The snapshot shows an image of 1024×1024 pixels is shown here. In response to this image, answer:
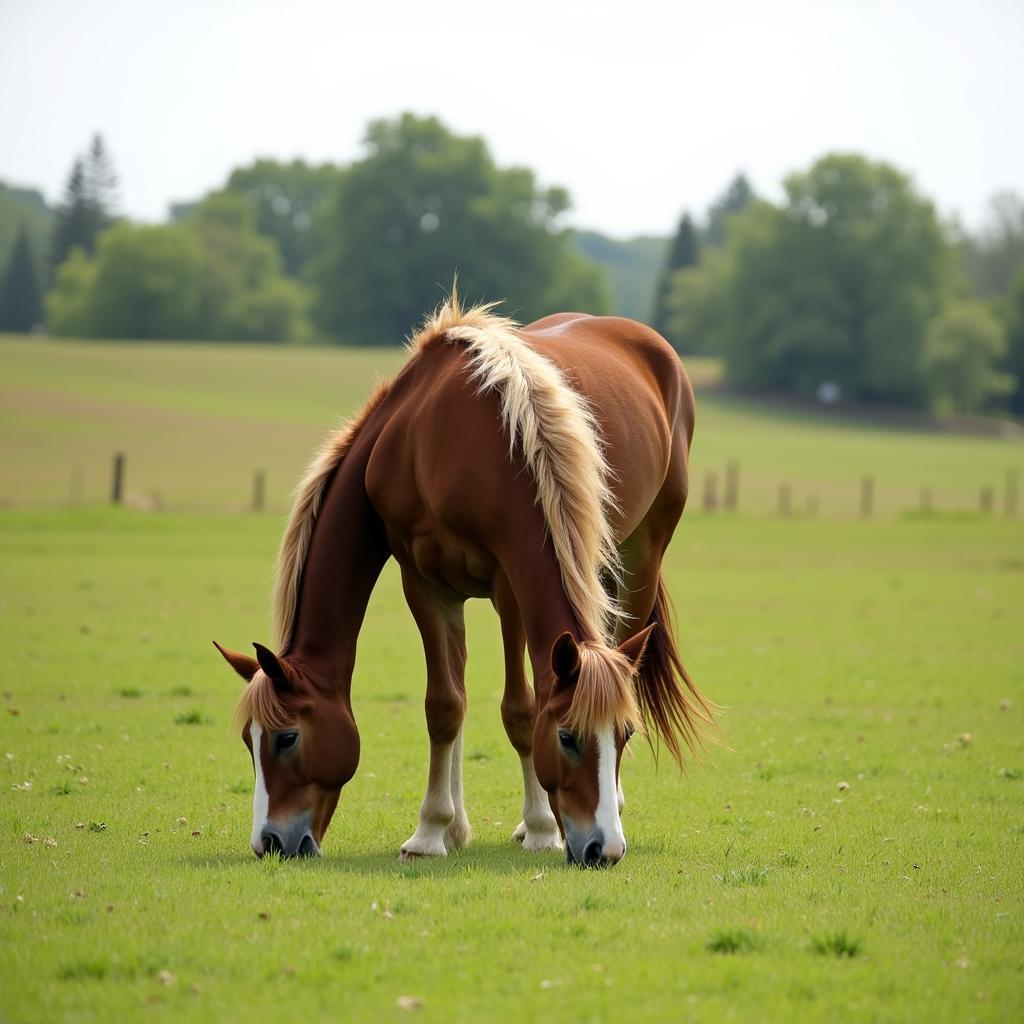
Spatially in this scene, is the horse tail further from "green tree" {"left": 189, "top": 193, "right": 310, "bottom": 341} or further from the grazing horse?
"green tree" {"left": 189, "top": 193, "right": 310, "bottom": 341}

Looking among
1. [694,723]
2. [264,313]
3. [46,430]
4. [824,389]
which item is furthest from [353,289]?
[694,723]

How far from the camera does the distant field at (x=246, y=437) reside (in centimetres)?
3950

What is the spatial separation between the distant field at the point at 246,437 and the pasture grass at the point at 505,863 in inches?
595

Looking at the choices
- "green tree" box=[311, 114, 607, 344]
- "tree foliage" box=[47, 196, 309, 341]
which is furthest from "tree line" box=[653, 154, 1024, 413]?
"tree foliage" box=[47, 196, 309, 341]

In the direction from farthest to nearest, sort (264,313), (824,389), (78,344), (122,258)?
(264,313), (122,258), (824,389), (78,344)

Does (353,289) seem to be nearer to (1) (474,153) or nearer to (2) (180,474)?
(1) (474,153)

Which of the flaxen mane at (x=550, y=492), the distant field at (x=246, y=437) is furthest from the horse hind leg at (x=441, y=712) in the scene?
the distant field at (x=246, y=437)

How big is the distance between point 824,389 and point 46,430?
52318 millimetres

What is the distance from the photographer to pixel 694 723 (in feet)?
25.8

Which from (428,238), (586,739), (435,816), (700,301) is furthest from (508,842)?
(428,238)

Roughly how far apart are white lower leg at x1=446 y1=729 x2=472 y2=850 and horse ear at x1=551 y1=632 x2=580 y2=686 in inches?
51.5

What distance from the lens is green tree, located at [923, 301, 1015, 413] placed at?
8312cm

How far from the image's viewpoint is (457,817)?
685 cm

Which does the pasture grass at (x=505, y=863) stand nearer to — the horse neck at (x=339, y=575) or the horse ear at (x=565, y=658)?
the horse ear at (x=565, y=658)
